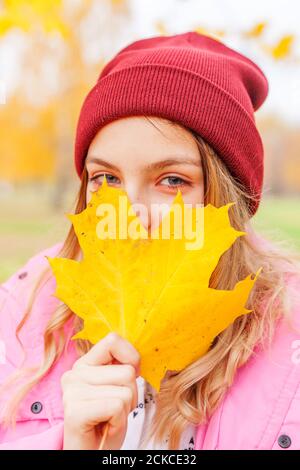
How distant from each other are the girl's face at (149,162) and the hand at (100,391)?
28 centimetres

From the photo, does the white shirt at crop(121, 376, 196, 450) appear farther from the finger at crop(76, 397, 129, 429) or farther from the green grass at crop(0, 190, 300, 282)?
the green grass at crop(0, 190, 300, 282)

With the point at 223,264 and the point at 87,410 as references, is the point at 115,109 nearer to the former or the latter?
the point at 223,264

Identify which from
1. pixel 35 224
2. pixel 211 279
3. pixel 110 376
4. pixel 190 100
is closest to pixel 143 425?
pixel 211 279

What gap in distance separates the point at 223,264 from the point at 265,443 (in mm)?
380

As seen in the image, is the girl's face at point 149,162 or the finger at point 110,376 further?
the girl's face at point 149,162

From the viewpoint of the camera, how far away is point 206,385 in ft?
3.65

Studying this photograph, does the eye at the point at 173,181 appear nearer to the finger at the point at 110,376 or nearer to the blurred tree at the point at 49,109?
the finger at the point at 110,376

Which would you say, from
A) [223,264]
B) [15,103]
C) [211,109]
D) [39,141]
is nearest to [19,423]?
[223,264]

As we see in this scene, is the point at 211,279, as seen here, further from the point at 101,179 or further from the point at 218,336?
the point at 101,179

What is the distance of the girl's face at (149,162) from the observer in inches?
40.3

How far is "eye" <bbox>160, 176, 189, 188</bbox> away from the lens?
106 centimetres

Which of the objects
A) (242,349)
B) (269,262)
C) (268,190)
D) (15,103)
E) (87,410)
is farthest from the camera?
(15,103)

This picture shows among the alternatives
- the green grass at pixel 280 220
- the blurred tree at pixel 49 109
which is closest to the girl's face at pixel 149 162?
the green grass at pixel 280 220

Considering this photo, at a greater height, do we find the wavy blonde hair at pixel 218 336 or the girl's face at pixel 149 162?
the girl's face at pixel 149 162
